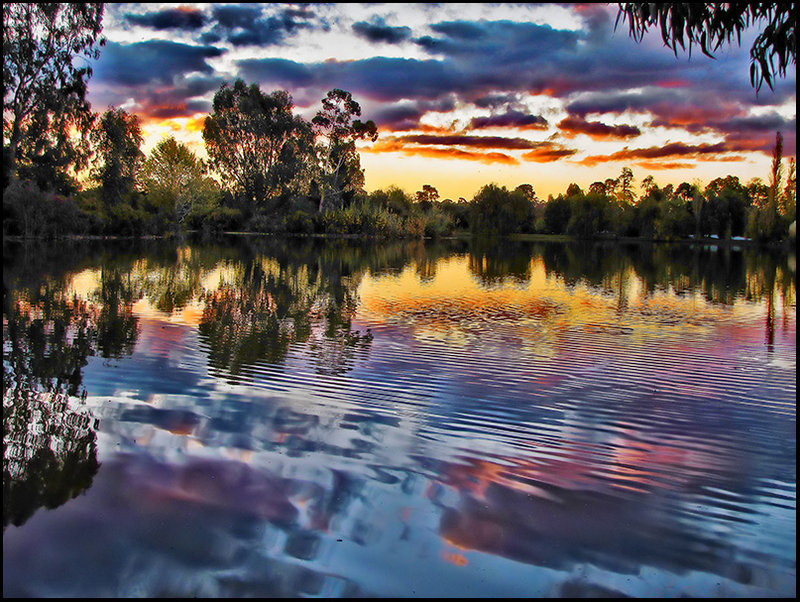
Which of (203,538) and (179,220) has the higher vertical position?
(179,220)

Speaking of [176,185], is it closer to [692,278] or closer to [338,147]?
[338,147]

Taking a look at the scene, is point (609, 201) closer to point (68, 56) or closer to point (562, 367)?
point (68, 56)

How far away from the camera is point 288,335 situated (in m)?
9.95

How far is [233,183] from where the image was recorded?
60.8 m

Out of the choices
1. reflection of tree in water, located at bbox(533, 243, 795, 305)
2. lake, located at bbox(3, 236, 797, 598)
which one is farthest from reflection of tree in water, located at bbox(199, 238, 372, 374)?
reflection of tree in water, located at bbox(533, 243, 795, 305)

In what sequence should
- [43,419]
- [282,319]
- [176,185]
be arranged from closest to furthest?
[43,419] < [282,319] < [176,185]

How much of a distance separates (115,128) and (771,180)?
57721mm

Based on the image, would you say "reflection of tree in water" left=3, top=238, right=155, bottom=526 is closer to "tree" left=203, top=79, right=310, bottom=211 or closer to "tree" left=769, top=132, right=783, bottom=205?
"tree" left=203, top=79, right=310, bottom=211

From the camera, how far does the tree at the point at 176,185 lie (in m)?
49.3

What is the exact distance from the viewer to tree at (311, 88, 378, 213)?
192ft

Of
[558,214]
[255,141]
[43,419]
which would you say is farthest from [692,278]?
[558,214]

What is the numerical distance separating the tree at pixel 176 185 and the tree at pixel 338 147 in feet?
33.5

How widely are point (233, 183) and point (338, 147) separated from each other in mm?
10520

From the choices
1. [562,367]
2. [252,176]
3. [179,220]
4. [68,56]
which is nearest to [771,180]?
[252,176]
